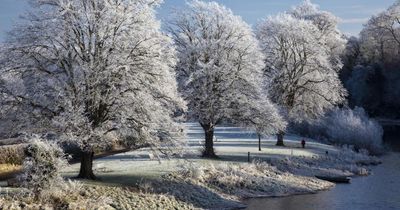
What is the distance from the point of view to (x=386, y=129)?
3597 inches

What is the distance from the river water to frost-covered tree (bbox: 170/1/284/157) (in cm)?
849

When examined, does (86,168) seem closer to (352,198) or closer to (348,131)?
(352,198)

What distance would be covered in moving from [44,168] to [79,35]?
7.42 m

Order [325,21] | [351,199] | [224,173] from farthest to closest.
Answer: [325,21]
[224,173]
[351,199]

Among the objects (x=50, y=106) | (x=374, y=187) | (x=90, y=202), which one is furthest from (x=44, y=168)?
(x=374, y=187)

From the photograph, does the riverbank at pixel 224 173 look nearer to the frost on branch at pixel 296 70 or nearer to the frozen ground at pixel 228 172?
the frozen ground at pixel 228 172

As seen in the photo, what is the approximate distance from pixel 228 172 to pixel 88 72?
13.1 m

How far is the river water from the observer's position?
3106 centimetres

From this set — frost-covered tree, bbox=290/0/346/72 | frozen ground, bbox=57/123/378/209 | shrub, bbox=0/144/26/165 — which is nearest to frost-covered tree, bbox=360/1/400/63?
frost-covered tree, bbox=290/0/346/72

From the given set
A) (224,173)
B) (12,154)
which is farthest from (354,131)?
(12,154)

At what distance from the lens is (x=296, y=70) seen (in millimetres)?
59969

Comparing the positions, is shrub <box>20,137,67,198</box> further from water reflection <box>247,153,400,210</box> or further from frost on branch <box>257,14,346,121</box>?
frost on branch <box>257,14,346,121</box>

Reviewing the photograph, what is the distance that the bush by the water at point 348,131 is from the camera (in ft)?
202

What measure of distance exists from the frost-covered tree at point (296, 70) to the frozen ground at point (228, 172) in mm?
7381
